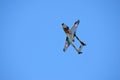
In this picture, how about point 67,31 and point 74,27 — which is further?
point 74,27

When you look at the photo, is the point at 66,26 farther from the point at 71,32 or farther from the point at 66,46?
the point at 66,46

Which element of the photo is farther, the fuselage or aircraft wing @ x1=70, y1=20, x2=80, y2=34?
aircraft wing @ x1=70, y1=20, x2=80, y2=34

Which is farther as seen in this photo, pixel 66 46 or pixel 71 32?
pixel 66 46

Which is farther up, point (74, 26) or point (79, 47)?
point (74, 26)

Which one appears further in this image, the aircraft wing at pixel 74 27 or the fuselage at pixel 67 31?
the aircraft wing at pixel 74 27

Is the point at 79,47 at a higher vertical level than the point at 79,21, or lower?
lower

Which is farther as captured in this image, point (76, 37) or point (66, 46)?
point (66, 46)

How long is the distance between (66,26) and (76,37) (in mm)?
3493

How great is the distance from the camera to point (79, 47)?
49.6m

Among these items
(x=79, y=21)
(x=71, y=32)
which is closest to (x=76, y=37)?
(x=71, y=32)

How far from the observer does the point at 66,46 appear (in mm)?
54688

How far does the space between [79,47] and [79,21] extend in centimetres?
657

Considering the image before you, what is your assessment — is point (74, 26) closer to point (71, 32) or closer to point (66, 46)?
point (71, 32)

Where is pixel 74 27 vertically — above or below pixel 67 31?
above
